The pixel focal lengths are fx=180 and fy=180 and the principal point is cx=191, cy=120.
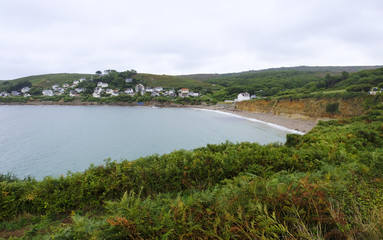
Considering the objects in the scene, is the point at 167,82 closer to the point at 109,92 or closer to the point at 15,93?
the point at 109,92

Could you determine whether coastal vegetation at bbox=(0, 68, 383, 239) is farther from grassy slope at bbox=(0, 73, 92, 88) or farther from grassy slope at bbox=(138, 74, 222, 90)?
grassy slope at bbox=(0, 73, 92, 88)

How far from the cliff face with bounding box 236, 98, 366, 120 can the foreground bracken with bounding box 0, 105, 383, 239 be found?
26.9 metres

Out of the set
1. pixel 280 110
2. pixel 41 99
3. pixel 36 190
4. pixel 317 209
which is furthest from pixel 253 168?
pixel 41 99

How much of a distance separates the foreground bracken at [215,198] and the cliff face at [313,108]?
88.4 feet

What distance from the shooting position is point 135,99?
275 ft

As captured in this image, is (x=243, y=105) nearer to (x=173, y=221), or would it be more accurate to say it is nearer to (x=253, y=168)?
(x=253, y=168)

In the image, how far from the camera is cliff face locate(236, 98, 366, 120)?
3159 centimetres

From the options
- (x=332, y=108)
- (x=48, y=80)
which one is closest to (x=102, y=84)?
(x=48, y=80)

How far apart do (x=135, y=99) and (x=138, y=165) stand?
80746 mm

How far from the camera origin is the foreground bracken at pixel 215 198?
9.42 feet

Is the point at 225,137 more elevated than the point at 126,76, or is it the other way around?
the point at 126,76

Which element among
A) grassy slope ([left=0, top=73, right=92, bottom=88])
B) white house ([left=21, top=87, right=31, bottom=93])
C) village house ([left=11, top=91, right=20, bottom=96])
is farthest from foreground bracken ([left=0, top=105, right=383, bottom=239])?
grassy slope ([left=0, top=73, right=92, bottom=88])

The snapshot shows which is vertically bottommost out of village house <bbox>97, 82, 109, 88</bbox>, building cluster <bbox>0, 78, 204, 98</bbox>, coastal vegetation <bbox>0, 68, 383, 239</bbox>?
coastal vegetation <bbox>0, 68, 383, 239</bbox>

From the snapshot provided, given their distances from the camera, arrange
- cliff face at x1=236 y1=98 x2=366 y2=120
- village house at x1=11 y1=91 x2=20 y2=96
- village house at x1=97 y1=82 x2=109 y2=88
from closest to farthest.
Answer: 1. cliff face at x1=236 y1=98 x2=366 y2=120
2. village house at x1=11 y1=91 x2=20 y2=96
3. village house at x1=97 y1=82 x2=109 y2=88
